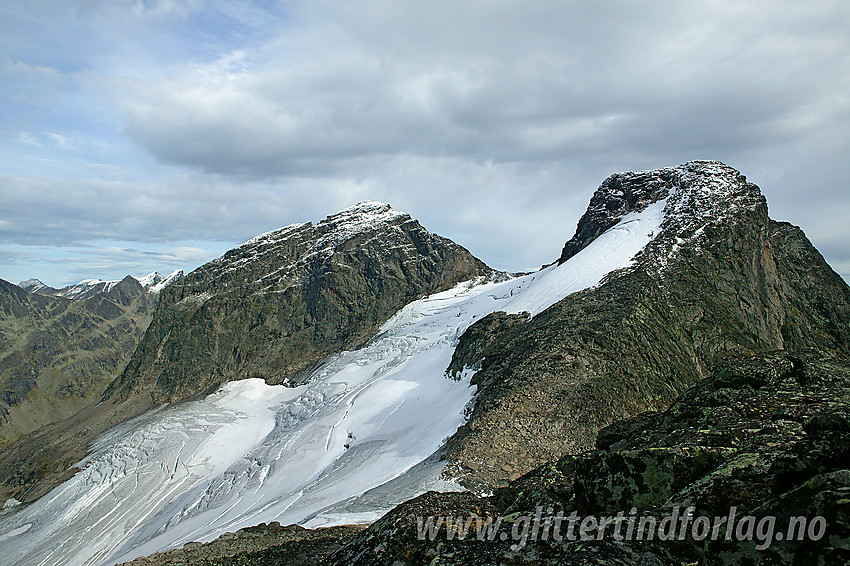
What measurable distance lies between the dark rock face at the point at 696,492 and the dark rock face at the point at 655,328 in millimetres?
Answer: 11291

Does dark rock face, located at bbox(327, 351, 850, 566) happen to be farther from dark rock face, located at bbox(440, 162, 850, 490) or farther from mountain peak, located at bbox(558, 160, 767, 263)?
mountain peak, located at bbox(558, 160, 767, 263)

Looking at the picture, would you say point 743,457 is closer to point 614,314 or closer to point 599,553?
point 599,553

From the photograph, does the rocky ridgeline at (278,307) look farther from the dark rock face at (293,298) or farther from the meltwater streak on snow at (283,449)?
the meltwater streak on snow at (283,449)

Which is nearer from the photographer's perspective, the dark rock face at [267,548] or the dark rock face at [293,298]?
the dark rock face at [267,548]

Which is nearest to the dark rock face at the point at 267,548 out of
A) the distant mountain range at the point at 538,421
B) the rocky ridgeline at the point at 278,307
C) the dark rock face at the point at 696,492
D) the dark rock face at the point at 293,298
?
the distant mountain range at the point at 538,421

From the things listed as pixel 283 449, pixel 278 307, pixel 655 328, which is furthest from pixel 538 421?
pixel 278 307

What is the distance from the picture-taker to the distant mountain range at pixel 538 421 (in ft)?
23.7

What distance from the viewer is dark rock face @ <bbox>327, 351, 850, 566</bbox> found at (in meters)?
4.96

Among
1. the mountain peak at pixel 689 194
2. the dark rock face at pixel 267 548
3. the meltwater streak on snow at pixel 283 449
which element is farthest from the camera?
the mountain peak at pixel 689 194

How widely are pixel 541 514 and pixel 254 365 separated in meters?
96.8

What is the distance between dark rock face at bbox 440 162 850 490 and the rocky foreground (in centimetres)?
1114

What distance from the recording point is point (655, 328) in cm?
2953

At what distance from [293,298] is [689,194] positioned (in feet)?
284

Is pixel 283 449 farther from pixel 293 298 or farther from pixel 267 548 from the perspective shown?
pixel 293 298
